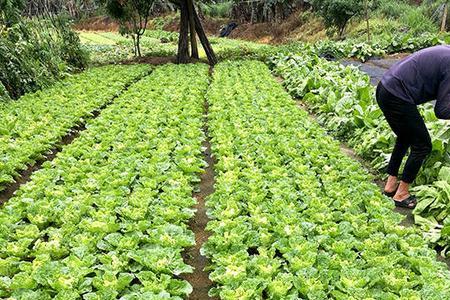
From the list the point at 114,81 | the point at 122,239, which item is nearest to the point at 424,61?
the point at 122,239

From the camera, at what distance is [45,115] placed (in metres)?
7.42

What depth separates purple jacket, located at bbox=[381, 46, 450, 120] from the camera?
380cm

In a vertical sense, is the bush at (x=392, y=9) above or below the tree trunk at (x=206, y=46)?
above

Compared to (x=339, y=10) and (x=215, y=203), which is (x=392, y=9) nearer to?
(x=339, y=10)

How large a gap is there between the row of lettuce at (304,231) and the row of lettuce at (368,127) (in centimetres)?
43

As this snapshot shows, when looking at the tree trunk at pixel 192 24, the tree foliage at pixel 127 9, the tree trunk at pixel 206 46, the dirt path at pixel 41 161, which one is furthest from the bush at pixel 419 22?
the dirt path at pixel 41 161

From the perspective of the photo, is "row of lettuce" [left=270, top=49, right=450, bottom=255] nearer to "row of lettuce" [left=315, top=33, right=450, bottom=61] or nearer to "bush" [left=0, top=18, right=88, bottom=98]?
"row of lettuce" [left=315, top=33, right=450, bottom=61]

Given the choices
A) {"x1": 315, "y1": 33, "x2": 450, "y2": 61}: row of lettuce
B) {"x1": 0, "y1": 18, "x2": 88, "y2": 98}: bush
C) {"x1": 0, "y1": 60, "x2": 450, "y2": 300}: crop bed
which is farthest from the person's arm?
{"x1": 315, "y1": 33, "x2": 450, "y2": 61}: row of lettuce

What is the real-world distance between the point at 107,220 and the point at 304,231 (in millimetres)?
1702

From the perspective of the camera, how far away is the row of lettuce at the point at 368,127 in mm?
4164

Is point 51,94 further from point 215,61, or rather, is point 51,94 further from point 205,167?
point 215,61

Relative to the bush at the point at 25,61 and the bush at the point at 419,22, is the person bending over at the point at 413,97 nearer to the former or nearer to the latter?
the bush at the point at 25,61

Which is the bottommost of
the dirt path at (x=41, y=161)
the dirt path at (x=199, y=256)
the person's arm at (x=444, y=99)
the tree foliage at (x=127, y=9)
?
the dirt path at (x=199, y=256)

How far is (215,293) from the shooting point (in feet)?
9.81
